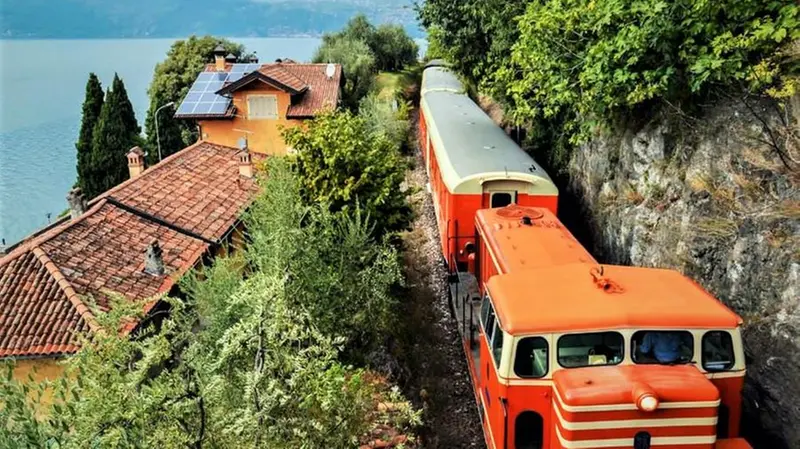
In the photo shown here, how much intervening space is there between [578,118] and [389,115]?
57.8 feet

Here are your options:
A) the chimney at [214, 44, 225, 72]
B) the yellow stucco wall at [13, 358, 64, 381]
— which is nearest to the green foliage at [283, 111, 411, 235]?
the yellow stucco wall at [13, 358, 64, 381]

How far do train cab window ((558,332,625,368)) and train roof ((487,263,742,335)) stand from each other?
0.42 feet

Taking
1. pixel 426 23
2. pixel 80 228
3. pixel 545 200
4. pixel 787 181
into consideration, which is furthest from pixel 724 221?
pixel 426 23

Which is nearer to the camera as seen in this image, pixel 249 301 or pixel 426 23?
pixel 249 301

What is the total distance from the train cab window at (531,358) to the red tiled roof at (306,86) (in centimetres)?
1888

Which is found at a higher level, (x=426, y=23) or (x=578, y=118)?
(x=426, y=23)

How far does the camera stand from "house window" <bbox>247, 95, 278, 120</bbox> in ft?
84.8

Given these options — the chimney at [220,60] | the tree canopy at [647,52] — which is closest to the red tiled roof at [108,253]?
the tree canopy at [647,52]

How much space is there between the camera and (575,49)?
13359 mm

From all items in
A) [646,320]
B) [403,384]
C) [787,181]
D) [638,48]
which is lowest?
[403,384]

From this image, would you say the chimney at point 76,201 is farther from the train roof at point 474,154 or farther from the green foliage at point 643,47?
the green foliage at point 643,47

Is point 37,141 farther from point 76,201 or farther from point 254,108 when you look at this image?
point 76,201

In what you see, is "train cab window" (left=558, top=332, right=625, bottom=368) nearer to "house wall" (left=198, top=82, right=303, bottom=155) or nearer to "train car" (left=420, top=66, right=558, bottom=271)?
"train car" (left=420, top=66, right=558, bottom=271)

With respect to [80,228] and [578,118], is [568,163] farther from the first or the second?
[80,228]
